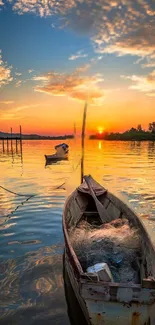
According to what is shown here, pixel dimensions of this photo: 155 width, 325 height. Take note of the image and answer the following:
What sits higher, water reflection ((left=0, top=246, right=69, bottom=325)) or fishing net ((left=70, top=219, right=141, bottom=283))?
fishing net ((left=70, top=219, right=141, bottom=283))

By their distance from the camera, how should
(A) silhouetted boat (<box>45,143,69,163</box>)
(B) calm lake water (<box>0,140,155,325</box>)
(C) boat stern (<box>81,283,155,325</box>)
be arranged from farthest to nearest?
(A) silhouetted boat (<box>45,143,69,163</box>)
(B) calm lake water (<box>0,140,155,325</box>)
(C) boat stern (<box>81,283,155,325</box>)

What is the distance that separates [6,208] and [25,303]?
29.5 ft

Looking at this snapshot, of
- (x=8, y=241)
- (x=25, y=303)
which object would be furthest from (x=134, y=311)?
(x=8, y=241)

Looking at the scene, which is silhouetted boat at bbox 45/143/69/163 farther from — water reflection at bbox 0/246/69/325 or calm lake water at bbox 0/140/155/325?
water reflection at bbox 0/246/69/325

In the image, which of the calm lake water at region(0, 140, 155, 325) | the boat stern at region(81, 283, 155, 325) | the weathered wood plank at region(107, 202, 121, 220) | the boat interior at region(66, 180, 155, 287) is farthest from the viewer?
the weathered wood plank at region(107, 202, 121, 220)

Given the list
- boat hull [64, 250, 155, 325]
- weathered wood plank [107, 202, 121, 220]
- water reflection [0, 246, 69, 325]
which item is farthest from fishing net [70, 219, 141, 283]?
weathered wood plank [107, 202, 121, 220]

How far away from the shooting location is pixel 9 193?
1911 cm

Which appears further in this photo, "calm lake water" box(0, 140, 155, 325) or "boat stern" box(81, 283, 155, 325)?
"calm lake water" box(0, 140, 155, 325)

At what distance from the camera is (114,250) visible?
23.3 feet

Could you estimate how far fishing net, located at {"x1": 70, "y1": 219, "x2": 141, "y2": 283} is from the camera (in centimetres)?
637

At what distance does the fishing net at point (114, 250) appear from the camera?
6.37 metres

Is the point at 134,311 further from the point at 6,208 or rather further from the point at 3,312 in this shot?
the point at 6,208

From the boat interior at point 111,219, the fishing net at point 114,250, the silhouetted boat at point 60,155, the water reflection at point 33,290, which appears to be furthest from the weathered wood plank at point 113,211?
the silhouetted boat at point 60,155

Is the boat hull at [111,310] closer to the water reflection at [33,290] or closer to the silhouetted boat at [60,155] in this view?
the water reflection at [33,290]
